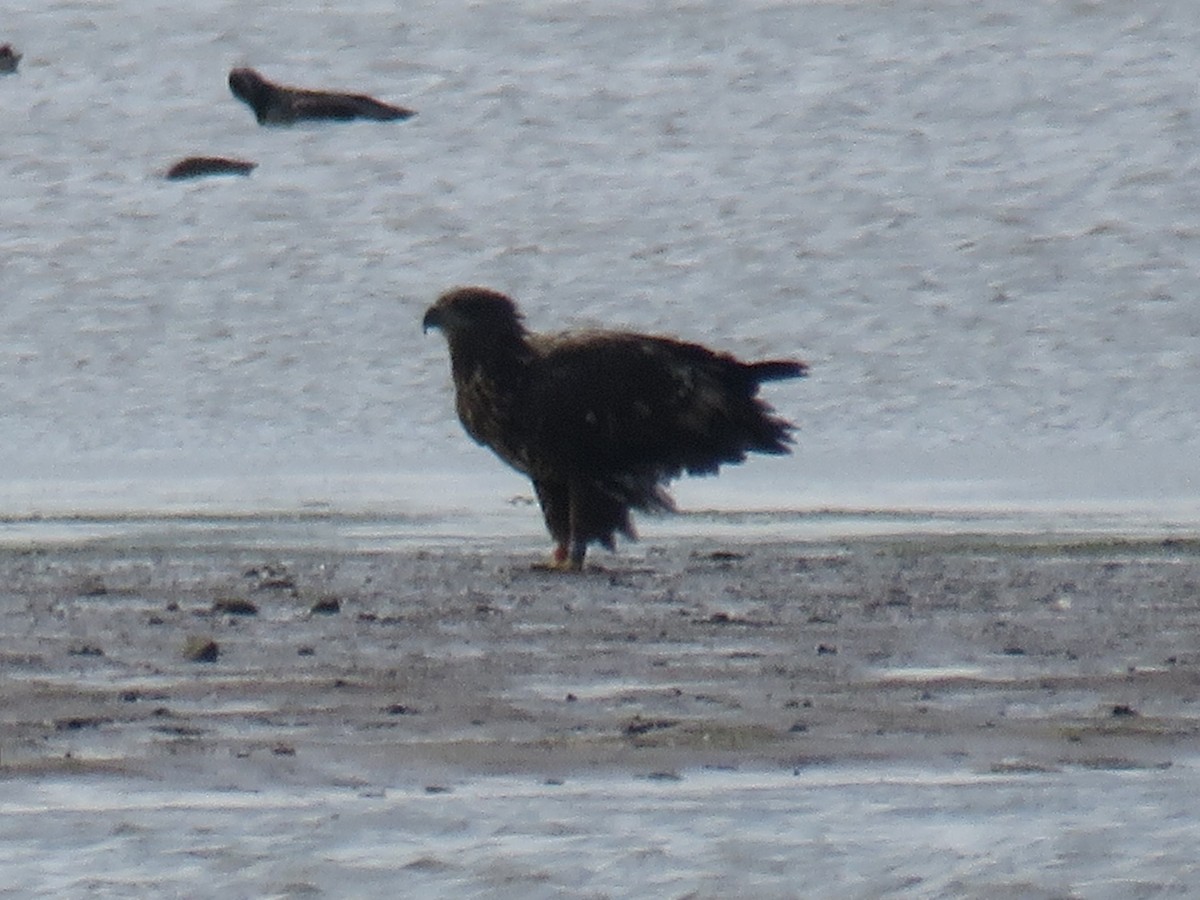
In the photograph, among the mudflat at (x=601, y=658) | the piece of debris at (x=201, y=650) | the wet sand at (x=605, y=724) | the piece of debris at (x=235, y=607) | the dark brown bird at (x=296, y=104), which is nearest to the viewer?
the wet sand at (x=605, y=724)

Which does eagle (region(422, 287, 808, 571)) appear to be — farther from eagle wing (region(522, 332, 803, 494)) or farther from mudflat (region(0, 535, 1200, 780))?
mudflat (region(0, 535, 1200, 780))

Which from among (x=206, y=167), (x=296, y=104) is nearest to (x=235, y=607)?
(x=206, y=167)

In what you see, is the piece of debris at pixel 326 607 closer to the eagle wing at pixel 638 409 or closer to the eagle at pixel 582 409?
the eagle at pixel 582 409

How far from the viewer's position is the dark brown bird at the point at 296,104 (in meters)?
26.6

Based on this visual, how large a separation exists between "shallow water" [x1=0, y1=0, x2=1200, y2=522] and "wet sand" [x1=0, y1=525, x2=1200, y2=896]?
3550 mm

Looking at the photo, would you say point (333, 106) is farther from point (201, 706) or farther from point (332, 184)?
point (201, 706)

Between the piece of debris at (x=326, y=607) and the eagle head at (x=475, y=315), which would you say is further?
the eagle head at (x=475, y=315)

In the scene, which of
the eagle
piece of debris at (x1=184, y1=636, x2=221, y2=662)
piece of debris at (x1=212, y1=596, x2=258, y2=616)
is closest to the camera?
piece of debris at (x1=184, y1=636, x2=221, y2=662)

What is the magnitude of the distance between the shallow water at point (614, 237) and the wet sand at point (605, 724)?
11.6 ft

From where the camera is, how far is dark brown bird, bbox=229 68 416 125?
26.6 meters

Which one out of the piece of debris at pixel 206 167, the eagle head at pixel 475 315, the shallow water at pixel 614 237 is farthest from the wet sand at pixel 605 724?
the piece of debris at pixel 206 167

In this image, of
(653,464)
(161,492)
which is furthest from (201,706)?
(161,492)

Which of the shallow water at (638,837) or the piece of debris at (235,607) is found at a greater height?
the shallow water at (638,837)

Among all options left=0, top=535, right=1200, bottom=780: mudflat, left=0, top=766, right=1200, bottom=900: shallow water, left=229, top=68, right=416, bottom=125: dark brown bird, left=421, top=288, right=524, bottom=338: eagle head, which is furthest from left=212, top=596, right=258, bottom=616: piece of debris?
left=229, top=68, right=416, bottom=125: dark brown bird
